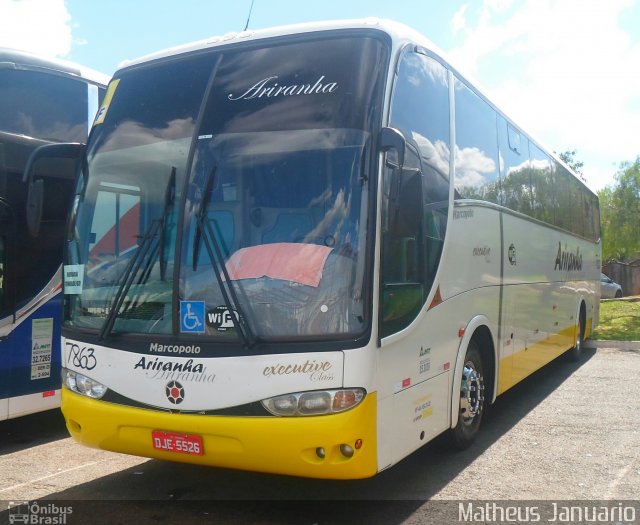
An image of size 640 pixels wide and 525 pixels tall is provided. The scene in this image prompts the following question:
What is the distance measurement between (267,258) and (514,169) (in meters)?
4.78

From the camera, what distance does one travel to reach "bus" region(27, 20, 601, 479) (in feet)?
13.6

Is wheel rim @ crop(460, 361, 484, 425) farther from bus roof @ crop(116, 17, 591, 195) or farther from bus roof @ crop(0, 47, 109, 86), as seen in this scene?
bus roof @ crop(0, 47, 109, 86)

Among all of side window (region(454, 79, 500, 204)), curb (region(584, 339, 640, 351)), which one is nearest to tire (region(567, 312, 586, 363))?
curb (region(584, 339, 640, 351))

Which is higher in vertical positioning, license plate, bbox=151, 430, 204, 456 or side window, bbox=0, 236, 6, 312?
side window, bbox=0, 236, 6, 312

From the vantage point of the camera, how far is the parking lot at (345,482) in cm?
475

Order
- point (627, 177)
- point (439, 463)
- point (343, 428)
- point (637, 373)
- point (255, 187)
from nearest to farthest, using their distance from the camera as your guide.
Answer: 1. point (343, 428)
2. point (255, 187)
3. point (439, 463)
4. point (637, 373)
5. point (627, 177)

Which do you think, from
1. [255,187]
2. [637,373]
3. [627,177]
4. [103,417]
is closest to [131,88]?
[255,187]

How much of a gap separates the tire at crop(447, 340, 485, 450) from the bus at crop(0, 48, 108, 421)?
401 centimetres

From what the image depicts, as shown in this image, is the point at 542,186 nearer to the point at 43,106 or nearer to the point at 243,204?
the point at 243,204

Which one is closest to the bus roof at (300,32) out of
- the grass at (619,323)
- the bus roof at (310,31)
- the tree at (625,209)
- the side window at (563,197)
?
the bus roof at (310,31)

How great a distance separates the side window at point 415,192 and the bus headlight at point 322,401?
0.46m

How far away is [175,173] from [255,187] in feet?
2.02

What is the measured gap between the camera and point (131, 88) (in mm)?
5258

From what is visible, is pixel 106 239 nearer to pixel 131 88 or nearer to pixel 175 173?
pixel 175 173
